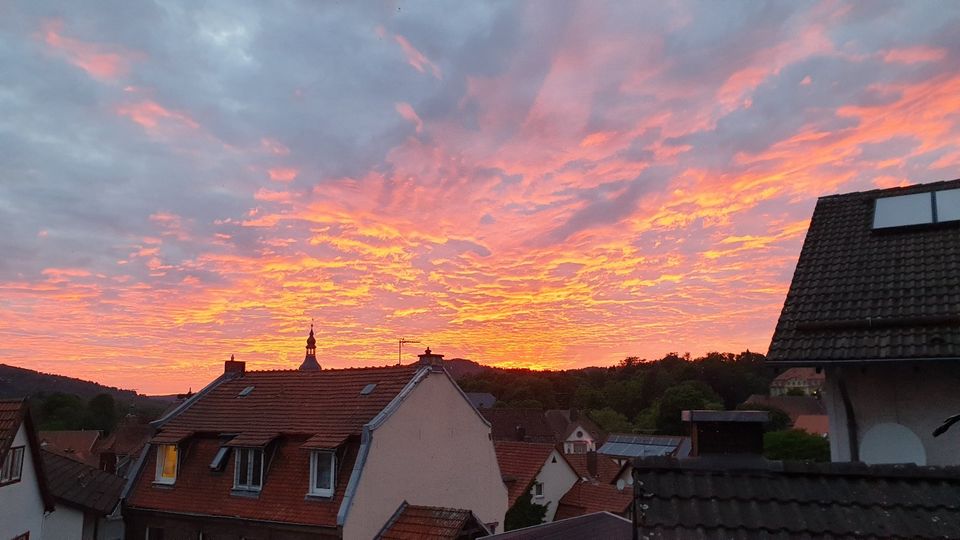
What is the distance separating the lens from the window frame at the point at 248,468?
20.4 meters

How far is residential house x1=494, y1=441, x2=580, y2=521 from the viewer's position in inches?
1289

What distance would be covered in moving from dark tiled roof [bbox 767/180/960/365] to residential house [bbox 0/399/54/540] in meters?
20.5

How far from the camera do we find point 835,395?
34.7ft

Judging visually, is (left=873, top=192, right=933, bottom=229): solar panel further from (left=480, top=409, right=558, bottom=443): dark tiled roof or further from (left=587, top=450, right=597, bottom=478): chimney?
(left=480, top=409, right=558, bottom=443): dark tiled roof

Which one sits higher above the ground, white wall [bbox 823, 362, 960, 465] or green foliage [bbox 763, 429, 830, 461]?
white wall [bbox 823, 362, 960, 465]

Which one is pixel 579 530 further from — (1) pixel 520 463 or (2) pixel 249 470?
(1) pixel 520 463

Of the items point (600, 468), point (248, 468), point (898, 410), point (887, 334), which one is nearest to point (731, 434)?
point (887, 334)

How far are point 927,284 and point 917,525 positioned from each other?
716cm

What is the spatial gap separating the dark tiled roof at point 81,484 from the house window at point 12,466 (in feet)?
7.27

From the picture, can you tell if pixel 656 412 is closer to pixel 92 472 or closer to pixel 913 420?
pixel 92 472

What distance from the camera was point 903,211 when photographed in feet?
40.8

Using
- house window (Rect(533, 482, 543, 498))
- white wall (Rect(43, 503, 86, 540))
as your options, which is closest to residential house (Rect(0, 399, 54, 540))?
white wall (Rect(43, 503, 86, 540))

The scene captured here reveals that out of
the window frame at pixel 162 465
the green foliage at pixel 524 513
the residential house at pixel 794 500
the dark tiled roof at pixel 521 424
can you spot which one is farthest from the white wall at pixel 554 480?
the dark tiled roof at pixel 521 424

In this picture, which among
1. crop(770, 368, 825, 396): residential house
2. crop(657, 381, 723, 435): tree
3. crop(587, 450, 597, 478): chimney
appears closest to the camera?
crop(587, 450, 597, 478): chimney
